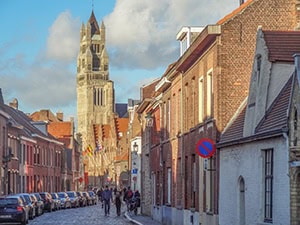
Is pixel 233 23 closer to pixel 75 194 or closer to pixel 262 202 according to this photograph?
pixel 262 202

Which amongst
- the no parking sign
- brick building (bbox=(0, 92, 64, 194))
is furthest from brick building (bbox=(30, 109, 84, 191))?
the no parking sign

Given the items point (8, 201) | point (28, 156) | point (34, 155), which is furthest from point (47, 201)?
point (8, 201)

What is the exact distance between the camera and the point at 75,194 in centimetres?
7681

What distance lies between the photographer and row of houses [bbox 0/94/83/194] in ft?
206

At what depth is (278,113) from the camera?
64.8ft

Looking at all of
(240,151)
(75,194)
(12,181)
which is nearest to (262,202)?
(240,151)

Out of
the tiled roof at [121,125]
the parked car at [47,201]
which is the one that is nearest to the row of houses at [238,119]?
the parked car at [47,201]

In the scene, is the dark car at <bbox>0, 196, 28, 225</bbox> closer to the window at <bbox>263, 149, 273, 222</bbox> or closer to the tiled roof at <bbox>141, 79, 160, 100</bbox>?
the window at <bbox>263, 149, 273, 222</bbox>

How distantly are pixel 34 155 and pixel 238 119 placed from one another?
55.5 meters

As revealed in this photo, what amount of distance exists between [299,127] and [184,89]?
54.4 ft

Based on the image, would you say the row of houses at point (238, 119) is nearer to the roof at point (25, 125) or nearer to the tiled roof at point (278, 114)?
the tiled roof at point (278, 114)

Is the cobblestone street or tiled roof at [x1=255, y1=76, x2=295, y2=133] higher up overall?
tiled roof at [x1=255, y1=76, x2=295, y2=133]

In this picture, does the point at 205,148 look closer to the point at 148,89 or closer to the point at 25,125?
the point at 148,89

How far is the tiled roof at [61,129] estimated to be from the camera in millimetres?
114438
